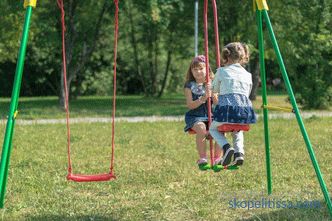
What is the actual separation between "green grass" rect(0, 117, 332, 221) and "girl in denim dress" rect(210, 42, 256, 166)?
0.66 m

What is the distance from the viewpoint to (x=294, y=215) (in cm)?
530

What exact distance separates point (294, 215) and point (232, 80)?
4.48 feet

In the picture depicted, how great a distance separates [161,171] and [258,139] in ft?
12.5

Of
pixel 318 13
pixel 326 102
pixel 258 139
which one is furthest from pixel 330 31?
pixel 258 139

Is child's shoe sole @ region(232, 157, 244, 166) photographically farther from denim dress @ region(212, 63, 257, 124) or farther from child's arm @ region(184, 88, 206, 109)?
child's arm @ region(184, 88, 206, 109)

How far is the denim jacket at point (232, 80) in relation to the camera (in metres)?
5.31

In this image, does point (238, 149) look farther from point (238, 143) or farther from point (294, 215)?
point (294, 215)

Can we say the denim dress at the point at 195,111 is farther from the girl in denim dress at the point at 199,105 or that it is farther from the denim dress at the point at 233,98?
the denim dress at the point at 233,98

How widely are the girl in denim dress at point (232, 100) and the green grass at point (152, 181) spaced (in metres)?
0.66

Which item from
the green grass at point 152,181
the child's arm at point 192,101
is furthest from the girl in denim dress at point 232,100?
the green grass at point 152,181

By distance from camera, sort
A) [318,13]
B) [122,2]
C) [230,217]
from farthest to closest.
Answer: [122,2] → [318,13] → [230,217]

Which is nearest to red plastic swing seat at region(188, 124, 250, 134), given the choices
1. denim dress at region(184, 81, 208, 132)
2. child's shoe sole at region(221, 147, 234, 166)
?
child's shoe sole at region(221, 147, 234, 166)

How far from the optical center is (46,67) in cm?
2998

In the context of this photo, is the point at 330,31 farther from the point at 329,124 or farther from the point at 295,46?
the point at 329,124
